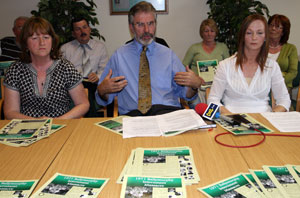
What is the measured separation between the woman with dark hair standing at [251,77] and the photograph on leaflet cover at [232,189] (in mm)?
1127

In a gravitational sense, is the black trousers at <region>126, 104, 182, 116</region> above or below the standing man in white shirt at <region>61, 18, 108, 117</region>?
below

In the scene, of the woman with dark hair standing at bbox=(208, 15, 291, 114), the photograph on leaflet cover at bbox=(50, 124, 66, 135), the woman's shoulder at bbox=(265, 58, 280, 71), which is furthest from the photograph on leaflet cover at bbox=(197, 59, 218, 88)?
the photograph on leaflet cover at bbox=(50, 124, 66, 135)

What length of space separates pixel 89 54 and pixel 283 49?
2.60 metres

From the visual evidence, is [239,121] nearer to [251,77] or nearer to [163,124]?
[163,124]

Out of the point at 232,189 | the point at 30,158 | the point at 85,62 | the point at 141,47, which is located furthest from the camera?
the point at 85,62

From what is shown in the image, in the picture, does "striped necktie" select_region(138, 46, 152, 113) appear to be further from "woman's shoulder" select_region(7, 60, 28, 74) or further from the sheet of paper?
"woman's shoulder" select_region(7, 60, 28, 74)

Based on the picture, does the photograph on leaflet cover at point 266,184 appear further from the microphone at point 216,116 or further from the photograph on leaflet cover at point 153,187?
the microphone at point 216,116

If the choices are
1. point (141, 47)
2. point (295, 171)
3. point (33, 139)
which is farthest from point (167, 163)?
point (141, 47)

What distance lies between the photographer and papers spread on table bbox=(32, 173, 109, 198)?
3.07 feet

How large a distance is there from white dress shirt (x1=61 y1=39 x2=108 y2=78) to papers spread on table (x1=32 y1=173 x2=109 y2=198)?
2742 mm

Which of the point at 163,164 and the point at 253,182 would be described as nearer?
the point at 253,182

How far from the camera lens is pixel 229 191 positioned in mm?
933

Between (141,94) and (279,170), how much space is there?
4.02 ft

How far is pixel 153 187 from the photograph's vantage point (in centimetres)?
96
